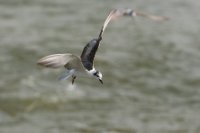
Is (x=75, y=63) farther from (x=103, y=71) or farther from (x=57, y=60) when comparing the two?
(x=103, y=71)

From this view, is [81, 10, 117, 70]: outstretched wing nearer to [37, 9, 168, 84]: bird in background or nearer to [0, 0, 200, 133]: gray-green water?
[37, 9, 168, 84]: bird in background

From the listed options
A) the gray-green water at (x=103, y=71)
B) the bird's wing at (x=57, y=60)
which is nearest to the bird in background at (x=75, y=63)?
the bird's wing at (x=57, y=60)

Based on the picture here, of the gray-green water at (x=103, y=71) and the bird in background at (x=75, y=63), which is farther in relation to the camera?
the gray-green water at (x=103, y=71)

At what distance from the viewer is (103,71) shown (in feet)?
39.7

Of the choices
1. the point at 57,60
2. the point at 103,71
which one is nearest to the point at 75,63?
the point at 57,60

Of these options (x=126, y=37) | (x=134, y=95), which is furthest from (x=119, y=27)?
(x=134, y=95)

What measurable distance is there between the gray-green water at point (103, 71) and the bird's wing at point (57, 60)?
6.98m

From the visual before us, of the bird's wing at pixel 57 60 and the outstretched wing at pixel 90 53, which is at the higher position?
the outstretched wing at pixel 90 53

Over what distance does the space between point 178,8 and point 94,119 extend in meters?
5.45

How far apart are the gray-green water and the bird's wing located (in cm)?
698

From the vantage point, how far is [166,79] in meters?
12.2

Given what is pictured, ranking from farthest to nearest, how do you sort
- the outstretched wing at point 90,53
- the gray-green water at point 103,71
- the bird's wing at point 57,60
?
the gray-green water at point 103,71
the outstretched wing at point 90,53
the bird's wing at point 57,60

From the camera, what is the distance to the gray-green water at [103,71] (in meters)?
10.9

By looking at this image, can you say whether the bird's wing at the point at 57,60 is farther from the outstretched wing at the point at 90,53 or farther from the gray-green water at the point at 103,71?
the gray-green water at the point at 103,71
